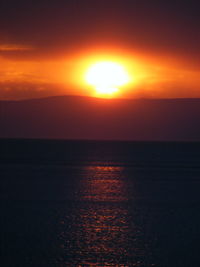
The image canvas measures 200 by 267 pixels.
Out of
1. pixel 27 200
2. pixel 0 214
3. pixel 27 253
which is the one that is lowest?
pixel 27 253

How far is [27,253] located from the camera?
27.9 feet

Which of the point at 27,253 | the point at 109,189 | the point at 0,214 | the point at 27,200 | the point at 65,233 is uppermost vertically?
the point at 109,189

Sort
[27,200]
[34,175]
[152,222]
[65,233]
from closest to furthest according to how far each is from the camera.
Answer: [65,233]
[152,222]
[27,200]
[34,175]

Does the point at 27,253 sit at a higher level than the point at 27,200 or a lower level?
lower

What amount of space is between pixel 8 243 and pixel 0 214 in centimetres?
298

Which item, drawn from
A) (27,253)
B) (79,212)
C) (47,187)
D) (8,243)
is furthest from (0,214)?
(47,187)

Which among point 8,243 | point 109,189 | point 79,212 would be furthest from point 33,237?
point 109,189

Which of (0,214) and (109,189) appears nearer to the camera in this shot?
(0,214)

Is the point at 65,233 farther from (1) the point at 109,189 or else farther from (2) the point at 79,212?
(1) the point at 109,189

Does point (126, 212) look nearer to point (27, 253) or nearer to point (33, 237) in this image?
point (33, 237)

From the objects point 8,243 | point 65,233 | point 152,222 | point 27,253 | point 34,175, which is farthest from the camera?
point 34,175

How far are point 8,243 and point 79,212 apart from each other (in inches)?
144

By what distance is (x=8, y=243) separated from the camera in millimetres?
9102

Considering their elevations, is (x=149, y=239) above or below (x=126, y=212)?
below
